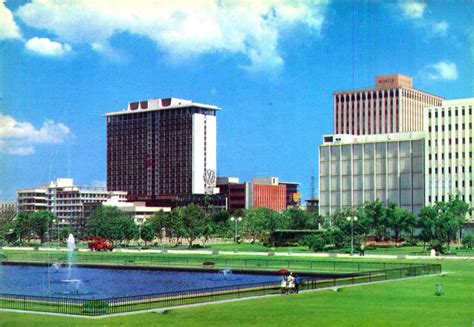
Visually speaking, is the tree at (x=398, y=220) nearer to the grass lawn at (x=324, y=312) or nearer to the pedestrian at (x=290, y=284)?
the grass lawn at (x=324, y=312)

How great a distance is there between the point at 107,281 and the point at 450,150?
12343 centimetres

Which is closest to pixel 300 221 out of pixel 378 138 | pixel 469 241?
pixel 378 138

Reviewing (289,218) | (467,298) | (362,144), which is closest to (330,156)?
(362,144)

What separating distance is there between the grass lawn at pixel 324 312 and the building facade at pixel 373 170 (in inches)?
5417

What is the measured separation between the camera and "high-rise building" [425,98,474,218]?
172 meters

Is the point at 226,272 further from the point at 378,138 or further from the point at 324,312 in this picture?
the point at 378,138

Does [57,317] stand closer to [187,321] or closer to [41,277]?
[187,321]

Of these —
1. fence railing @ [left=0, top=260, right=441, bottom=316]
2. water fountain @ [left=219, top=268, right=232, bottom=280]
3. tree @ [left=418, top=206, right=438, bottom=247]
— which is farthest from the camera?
tree @ [left=418, top=206, right=438, bottom=247]

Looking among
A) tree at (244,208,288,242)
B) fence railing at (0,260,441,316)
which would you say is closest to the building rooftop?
tree at (244,208,288,242)

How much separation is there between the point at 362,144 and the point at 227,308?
6141 inches

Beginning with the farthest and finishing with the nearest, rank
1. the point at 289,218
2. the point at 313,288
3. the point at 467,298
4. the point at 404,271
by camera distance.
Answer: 1. the point at 289,218
2. the point at 404,271
3. the point at 313,288
4. the point at 467,298

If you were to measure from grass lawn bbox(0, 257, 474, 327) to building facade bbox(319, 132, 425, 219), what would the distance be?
137600mm

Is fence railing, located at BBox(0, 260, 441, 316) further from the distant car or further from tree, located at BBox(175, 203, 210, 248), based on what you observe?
tree, located at BBox(175, 203, 210, 248)

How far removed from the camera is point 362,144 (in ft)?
627
